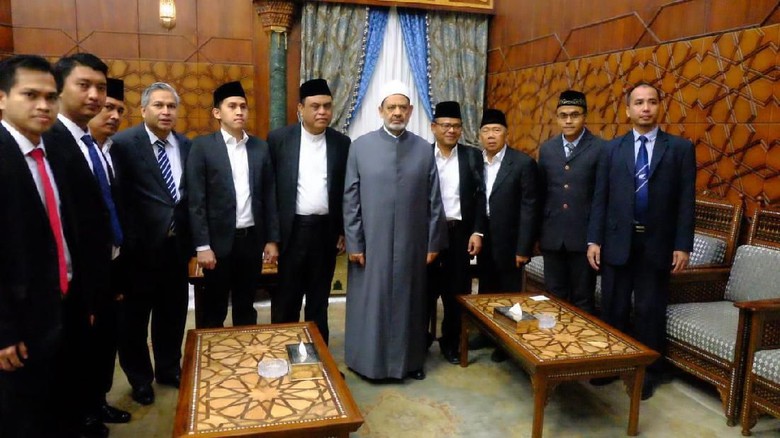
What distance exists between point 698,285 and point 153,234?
297cm

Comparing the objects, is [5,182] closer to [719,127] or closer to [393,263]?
[393,263]

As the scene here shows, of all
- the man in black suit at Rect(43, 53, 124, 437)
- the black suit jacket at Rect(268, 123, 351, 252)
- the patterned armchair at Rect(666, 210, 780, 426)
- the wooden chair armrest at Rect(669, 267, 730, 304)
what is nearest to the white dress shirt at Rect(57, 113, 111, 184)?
the man in black suit at Rect(43, 53, 124, 437)

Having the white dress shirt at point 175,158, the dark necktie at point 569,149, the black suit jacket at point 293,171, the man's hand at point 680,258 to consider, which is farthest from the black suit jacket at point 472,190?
the white dress shirt at point 175,158

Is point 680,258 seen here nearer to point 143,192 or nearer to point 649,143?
point 649,143

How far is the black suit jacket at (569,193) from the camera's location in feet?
10.3

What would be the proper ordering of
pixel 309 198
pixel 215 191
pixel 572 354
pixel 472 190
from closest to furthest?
pixel 572 354, pixel 215 191, pixel 309 198, pixel 472 190

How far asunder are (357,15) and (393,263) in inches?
164

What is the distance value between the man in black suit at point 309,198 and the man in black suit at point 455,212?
1.92 feet

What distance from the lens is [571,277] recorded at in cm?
329

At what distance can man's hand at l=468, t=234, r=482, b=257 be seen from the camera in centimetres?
336

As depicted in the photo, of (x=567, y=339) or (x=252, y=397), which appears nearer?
(x=252, y=397)

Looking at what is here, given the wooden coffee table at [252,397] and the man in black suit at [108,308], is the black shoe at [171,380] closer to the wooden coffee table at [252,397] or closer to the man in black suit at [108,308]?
the man in black suit at [108,308]

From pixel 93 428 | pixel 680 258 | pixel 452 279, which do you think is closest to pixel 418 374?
pixel 452 279

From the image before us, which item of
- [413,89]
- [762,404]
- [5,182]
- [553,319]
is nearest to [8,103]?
[5,182]
